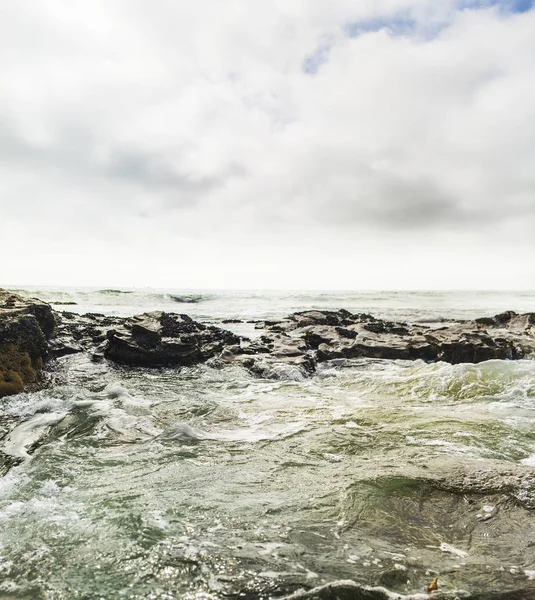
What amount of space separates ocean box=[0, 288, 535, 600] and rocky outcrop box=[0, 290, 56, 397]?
0.43m

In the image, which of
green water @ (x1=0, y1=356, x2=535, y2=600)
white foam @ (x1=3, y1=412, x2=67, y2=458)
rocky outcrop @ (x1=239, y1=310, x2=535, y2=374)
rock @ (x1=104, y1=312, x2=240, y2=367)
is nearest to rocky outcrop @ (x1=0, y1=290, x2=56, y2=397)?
green water @ (x1=0, y1=356, x2=535, y2=600)

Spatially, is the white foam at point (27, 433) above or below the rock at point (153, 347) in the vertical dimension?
below

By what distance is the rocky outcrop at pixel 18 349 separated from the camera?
7.88 m

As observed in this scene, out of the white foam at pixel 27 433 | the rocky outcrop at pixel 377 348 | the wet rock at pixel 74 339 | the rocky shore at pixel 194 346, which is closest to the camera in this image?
the white foam at pixel 27 433

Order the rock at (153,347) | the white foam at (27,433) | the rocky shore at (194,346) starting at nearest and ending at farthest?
1. the white foam at (27,433)
2. the rocky shore at (194,346)
3. the rock at (153,347)

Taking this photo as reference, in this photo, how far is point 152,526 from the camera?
3.40 m

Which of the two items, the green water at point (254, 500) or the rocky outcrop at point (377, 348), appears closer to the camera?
the green water at point (254, 500)

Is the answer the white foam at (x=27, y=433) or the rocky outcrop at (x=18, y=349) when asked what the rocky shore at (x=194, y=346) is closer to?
the rocky outcrop at (x=18, y=349)

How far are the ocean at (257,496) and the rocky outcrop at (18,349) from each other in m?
0.43

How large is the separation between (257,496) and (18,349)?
6801 mm

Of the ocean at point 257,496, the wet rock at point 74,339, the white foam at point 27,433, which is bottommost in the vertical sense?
the white foam at point 27,433

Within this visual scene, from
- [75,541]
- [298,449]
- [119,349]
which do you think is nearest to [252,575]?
[75,541]

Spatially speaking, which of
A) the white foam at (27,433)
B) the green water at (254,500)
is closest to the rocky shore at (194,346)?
the green water at (254,500)

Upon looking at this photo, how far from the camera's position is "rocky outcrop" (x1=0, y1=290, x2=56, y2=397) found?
7879 mm
